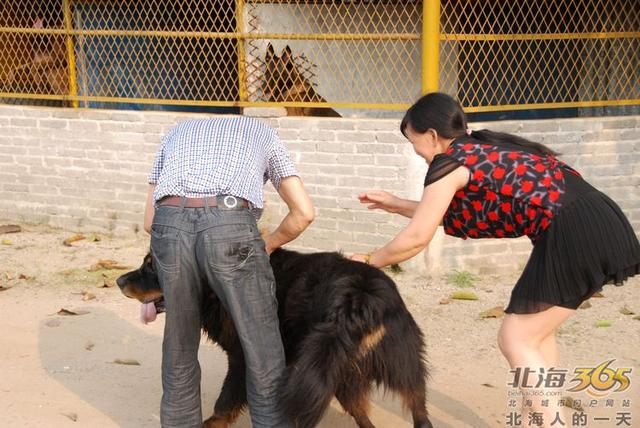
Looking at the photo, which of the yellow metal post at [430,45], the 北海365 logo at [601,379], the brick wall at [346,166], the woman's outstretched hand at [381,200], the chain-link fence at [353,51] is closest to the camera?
the woman's outstretched hand at [381,200]

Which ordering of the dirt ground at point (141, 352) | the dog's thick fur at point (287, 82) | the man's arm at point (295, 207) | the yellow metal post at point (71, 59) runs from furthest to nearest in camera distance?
the yellow metal post at point (71, 59)
the dog's thick fur at point (287, 82)
the dirt ground at point (141, 352)
the man's arm at point (295, 207)

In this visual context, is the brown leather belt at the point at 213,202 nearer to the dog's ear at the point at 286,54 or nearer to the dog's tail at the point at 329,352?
the dog's tail at the point at 329,352

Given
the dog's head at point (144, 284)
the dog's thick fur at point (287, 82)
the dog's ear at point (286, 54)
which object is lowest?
the dog's head at point (144, 284)

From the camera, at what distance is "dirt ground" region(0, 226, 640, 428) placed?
4.66 metres

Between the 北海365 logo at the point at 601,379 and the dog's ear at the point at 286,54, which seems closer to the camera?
the 北海365 logo at the point at 601,379

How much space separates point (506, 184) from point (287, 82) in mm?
4325

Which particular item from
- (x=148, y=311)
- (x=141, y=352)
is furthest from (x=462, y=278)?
(x=148, y=311)

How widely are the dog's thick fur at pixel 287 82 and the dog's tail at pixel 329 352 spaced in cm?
398

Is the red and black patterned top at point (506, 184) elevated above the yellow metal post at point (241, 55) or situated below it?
below

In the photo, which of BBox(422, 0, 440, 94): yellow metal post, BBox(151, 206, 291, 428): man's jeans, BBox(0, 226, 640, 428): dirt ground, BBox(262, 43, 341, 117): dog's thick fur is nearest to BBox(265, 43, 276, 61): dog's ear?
BBox(262, 43, 341, 117): dog's thick fur

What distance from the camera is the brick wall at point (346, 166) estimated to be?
22.7ft

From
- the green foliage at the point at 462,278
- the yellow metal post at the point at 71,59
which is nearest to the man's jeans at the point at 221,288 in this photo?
the green foliage at the point at 462,278

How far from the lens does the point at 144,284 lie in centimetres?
421

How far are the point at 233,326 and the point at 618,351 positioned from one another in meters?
2.71
